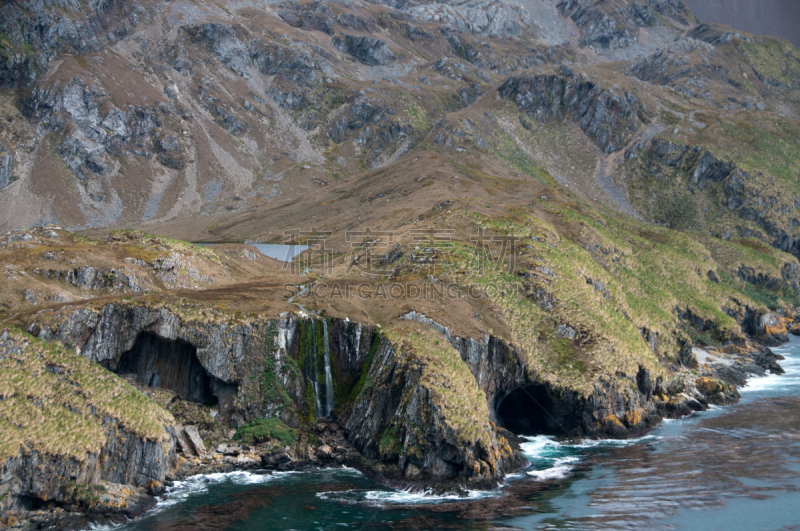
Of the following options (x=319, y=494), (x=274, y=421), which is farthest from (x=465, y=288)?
(x=319, y=494)

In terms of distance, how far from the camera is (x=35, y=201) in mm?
186625

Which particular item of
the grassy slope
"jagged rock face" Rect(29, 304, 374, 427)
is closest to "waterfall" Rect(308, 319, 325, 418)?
"jagged rock face" Rect(29, 304, 374, 427)

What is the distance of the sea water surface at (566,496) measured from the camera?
119 ft

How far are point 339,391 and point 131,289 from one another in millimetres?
29195

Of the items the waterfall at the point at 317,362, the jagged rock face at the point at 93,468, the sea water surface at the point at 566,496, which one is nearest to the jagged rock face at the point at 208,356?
the waterfall at the point at 317,362

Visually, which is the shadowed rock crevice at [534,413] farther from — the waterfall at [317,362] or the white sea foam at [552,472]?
the waterfall at [317,362]

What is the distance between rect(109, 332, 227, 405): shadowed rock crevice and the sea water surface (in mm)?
11087

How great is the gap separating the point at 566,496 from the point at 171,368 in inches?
1513

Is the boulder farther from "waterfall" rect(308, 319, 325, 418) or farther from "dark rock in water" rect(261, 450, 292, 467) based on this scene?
"waterfall" rect(308, 319, 325, 418)

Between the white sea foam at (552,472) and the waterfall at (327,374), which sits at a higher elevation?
the waterfall at (327,374)

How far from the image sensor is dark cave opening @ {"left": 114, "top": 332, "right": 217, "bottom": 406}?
52906 mm

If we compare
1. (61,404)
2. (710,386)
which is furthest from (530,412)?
(61,404)

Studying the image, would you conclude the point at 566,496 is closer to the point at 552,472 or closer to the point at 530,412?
the point at 552,472

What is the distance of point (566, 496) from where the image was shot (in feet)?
135
